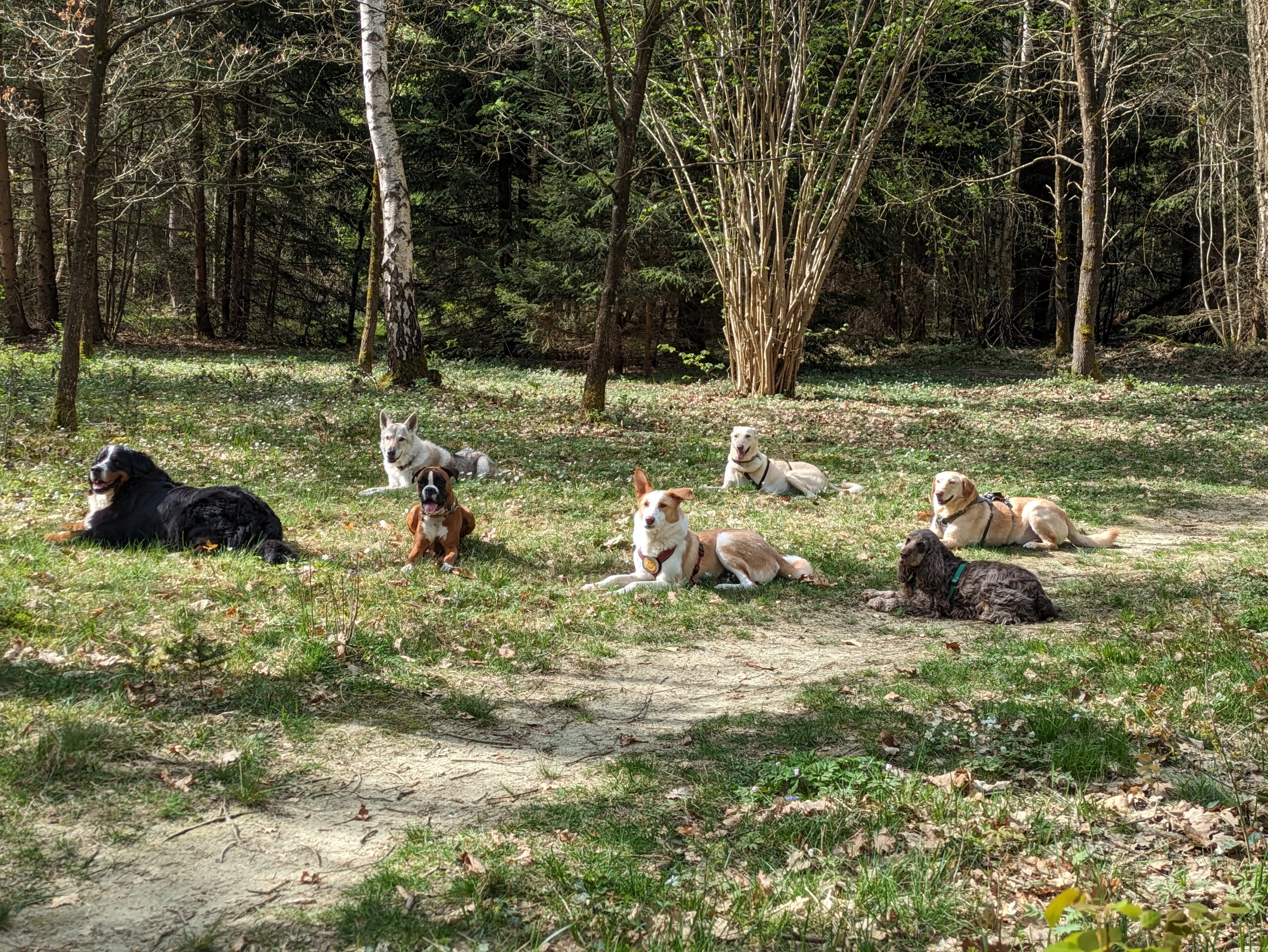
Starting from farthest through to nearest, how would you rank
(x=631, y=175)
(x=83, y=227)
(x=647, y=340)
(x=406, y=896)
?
(x=647, y=340) → (x=631, y=175) → (x=83, y=227) → (x=406, y=896)

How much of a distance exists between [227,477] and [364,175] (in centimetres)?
2353

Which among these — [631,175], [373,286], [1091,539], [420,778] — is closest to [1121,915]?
[420,778]

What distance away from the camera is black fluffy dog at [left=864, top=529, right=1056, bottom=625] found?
25.0ft

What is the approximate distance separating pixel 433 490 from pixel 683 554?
230cm

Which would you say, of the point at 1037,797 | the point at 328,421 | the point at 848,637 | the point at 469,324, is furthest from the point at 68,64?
the point at 1037,797

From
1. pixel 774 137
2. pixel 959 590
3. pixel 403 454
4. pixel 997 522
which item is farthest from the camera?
pixel 774 137

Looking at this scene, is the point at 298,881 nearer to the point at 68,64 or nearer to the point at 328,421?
the point at 328,421

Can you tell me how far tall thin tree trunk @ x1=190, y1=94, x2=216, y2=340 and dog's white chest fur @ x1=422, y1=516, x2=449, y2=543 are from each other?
23.3 m

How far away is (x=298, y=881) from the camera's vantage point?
3.82 metres

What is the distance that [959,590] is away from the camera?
7.90 metres

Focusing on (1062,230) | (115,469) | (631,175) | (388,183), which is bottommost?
(115,469)

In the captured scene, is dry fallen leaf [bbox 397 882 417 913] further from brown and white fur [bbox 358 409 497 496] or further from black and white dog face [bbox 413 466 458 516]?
brown and white fur [bbox 358 409 497 496]

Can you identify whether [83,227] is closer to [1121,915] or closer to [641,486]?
[641,486]

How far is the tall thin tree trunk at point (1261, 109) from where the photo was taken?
45.1ft
